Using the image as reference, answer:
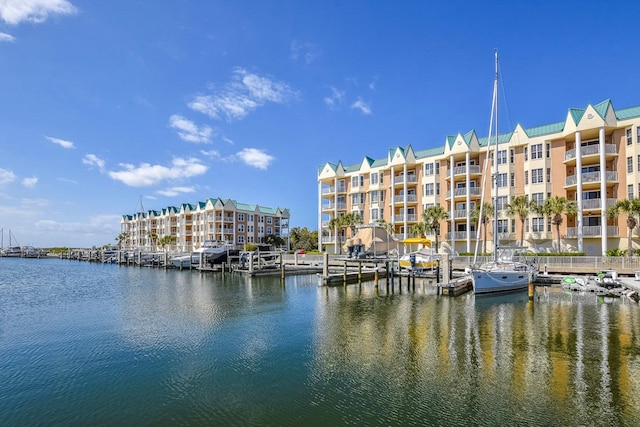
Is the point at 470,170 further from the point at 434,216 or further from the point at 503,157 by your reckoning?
the point at 434,216

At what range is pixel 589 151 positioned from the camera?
1641 inches

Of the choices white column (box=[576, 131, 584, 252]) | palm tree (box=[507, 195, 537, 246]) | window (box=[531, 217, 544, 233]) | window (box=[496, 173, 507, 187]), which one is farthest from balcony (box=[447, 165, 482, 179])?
white column (box=[576, 131, 584, 252])

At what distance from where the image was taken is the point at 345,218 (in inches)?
2269

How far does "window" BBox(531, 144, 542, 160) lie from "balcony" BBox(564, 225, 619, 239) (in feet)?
31.9

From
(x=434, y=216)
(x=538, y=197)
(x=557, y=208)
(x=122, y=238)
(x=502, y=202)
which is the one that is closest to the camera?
(x=557, y=208)

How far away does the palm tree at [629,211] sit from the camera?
35616mm

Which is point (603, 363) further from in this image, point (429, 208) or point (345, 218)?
point (345, 218)

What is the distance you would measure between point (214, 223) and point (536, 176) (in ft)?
228

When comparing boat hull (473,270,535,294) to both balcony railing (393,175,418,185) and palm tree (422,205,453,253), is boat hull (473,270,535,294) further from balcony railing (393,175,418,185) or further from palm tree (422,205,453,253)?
balcony railing (393,175,418,185)

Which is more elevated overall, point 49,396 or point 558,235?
point 558,235

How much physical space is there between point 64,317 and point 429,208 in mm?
42419

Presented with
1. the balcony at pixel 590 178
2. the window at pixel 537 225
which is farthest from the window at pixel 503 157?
the window at pixel 537 225

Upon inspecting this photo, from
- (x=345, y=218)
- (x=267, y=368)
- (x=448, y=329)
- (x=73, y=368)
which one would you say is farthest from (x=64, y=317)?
(x=345, y=218)

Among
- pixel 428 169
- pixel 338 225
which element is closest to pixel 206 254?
pixel 338 225
